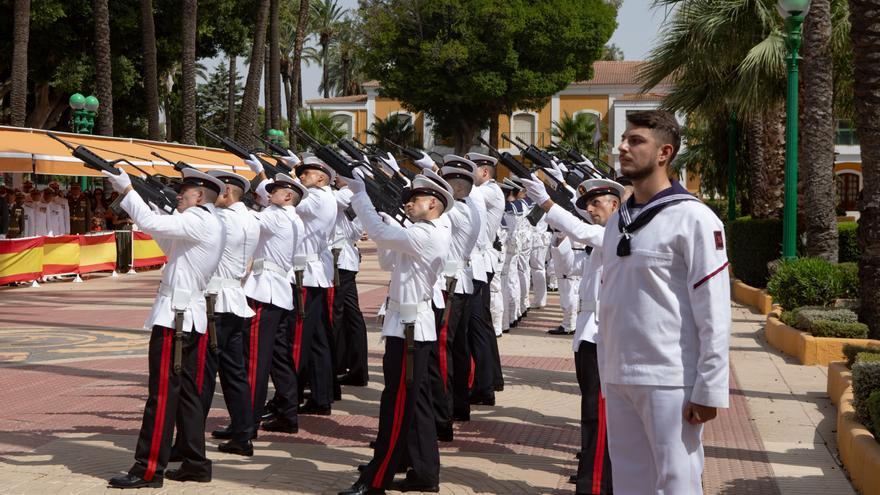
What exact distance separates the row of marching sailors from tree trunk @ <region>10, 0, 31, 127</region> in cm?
2090

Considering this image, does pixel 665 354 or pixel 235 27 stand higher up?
pixel 235 27

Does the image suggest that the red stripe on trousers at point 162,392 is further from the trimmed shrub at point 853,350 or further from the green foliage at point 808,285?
the green foliage at point 808,285

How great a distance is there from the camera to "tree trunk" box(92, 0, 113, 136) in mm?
30234

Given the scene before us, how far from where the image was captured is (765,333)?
47.3 feet

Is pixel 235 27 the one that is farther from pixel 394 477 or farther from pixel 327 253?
pixel 394 477

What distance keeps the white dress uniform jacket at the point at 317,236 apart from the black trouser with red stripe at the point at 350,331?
32.9 inches

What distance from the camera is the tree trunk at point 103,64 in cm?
3023

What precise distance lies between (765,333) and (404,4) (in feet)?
138

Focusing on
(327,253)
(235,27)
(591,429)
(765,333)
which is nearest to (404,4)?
(235,27)

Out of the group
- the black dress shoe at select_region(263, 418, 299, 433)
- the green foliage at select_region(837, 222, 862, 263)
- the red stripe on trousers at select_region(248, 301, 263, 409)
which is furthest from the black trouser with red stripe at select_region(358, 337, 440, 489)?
the green foliage at select_region(837, 222, 862, 263)

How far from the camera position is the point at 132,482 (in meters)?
6.87

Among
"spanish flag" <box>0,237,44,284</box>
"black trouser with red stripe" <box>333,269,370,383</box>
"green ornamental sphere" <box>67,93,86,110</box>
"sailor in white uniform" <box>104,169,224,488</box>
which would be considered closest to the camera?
"sailor in white uniform" <box>104,169,224,488</box>

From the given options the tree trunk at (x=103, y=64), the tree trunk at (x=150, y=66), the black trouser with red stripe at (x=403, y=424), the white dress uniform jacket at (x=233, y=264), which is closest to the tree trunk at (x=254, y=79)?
the tree trunk at (x=150, y=66)

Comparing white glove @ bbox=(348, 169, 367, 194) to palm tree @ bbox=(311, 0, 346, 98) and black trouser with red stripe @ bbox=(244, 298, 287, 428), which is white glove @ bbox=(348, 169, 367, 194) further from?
palm tree @ bbox=(311, 0, 346, 98)
